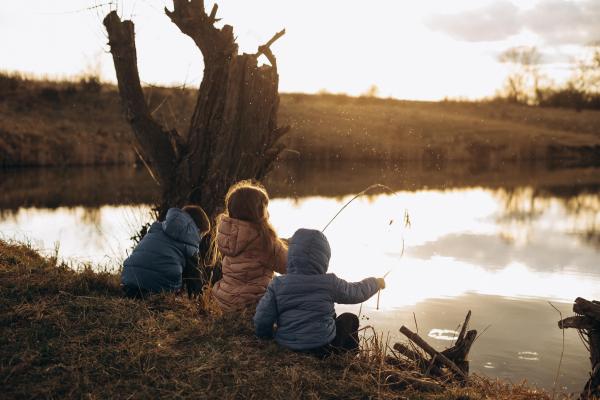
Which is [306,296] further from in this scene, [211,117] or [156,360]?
[211,117]

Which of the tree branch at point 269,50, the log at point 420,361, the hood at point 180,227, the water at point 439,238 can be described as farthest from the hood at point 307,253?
the tree branch at point 269,50

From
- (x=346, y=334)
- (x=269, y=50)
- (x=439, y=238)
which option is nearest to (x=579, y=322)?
(x=346, y=334)

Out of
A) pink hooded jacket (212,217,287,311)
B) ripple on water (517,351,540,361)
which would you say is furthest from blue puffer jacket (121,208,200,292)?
ripple on water (517,351,540,361)

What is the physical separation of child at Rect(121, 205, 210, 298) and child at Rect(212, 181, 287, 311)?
74cm

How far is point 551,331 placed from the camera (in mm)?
8133

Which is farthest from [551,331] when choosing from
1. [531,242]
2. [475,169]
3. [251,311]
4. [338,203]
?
[475,169]

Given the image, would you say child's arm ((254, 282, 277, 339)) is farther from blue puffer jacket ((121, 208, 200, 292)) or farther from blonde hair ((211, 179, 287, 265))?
blue puffer jacket ((121, 208, 200, 292))

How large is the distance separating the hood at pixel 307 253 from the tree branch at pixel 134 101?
370cm

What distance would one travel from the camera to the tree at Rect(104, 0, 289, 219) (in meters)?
7.45

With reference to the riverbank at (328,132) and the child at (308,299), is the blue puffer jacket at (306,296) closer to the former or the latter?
the child at (308,299)

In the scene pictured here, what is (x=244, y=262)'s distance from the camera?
5352mm

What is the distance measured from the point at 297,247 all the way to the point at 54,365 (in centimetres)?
176

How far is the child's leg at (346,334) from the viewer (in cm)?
471

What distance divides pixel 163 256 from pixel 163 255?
0.03 feet
